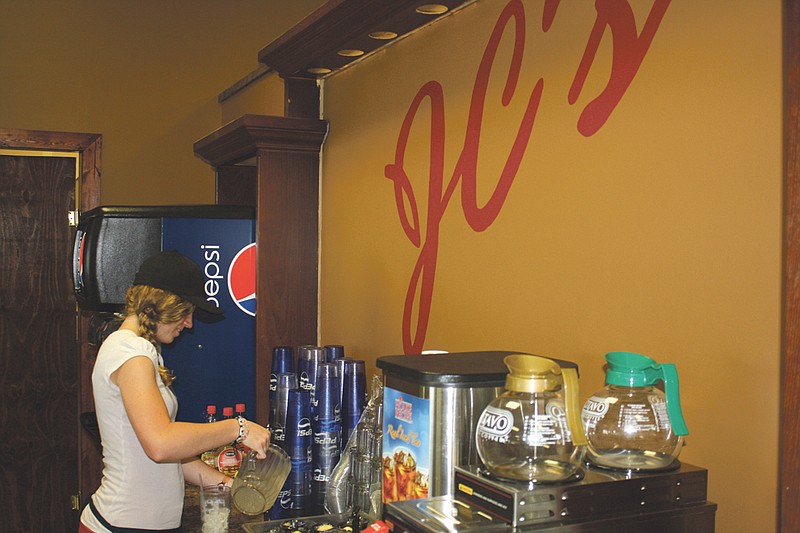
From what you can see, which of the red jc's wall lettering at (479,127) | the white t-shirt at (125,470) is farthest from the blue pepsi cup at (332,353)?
the white t-shirt at (125,470)

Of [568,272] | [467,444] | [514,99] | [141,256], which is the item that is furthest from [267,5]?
[467,444]

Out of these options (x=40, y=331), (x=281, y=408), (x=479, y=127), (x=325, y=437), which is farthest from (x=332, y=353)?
(x=40, y=331)

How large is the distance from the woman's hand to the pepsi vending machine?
106 cm

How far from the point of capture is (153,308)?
2.31 meters

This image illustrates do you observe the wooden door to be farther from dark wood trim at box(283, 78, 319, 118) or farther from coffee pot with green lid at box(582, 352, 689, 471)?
coffee pot with green lid at box(582, 352, 689, 471)

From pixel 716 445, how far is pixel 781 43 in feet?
2.32

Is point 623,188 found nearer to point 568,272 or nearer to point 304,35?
point 568,272

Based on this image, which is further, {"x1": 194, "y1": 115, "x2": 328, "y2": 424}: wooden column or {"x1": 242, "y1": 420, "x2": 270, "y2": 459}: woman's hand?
{"x1": 194, "y1": 115, "x2": 328, "y2": 424}: wooden column

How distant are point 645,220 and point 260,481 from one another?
121 centimetres

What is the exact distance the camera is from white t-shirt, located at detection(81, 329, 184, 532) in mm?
2184

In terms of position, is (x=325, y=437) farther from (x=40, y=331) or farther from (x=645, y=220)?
(x=40, y=331)

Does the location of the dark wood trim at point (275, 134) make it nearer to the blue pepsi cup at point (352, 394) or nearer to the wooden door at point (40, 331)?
the blue pepsi cup at point (352, 394)

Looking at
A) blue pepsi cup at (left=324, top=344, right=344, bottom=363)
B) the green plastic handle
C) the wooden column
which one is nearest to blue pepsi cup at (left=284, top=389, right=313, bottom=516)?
blue pepsi cup at (left=324, top=344, right=344, bottom=363)

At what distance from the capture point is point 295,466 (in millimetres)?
2242
